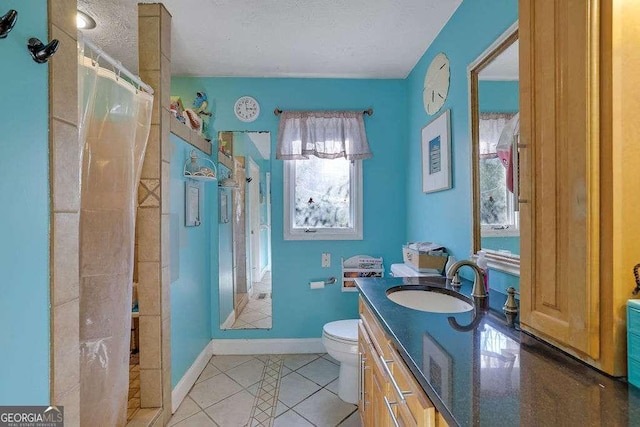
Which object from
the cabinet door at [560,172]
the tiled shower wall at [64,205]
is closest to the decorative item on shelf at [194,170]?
the tiled shower wall at [64,205]

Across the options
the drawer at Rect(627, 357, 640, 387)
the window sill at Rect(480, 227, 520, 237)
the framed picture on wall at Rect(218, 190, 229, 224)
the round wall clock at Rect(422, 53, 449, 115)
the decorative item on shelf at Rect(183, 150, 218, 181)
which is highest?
the round wall clock at Rect(422, 53, 449, 115)

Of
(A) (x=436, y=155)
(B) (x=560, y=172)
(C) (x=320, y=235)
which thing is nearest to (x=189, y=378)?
(C) (x=320, y=235)

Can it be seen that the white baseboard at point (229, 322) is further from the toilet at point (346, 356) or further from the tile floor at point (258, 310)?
the toilet at point (346, 356)

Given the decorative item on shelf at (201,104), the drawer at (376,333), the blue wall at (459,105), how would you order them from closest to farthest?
1. the drawer at (376,333)
2. the blue wall at (459,105)
3. the decorative item on shelf at (201,104)

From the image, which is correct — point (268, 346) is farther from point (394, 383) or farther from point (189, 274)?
point (394, 383)

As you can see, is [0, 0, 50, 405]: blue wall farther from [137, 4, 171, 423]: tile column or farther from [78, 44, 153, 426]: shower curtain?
[137, 4, 171, 423]: tile column

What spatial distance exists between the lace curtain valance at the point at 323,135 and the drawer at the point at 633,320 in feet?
7.06

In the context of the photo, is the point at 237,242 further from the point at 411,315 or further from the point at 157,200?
the point at 411,315

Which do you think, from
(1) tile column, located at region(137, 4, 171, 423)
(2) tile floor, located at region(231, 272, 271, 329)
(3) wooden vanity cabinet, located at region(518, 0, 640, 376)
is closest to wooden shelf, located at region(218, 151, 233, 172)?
(1) tile column, located at region(137, 4, 171, 423)

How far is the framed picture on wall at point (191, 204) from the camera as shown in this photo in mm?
2131

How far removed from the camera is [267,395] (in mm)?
2072

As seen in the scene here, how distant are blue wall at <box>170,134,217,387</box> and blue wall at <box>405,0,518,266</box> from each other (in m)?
1.75

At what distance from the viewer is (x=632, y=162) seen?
66 centimetres

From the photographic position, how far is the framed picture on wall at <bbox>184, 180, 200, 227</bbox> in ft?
6.99
